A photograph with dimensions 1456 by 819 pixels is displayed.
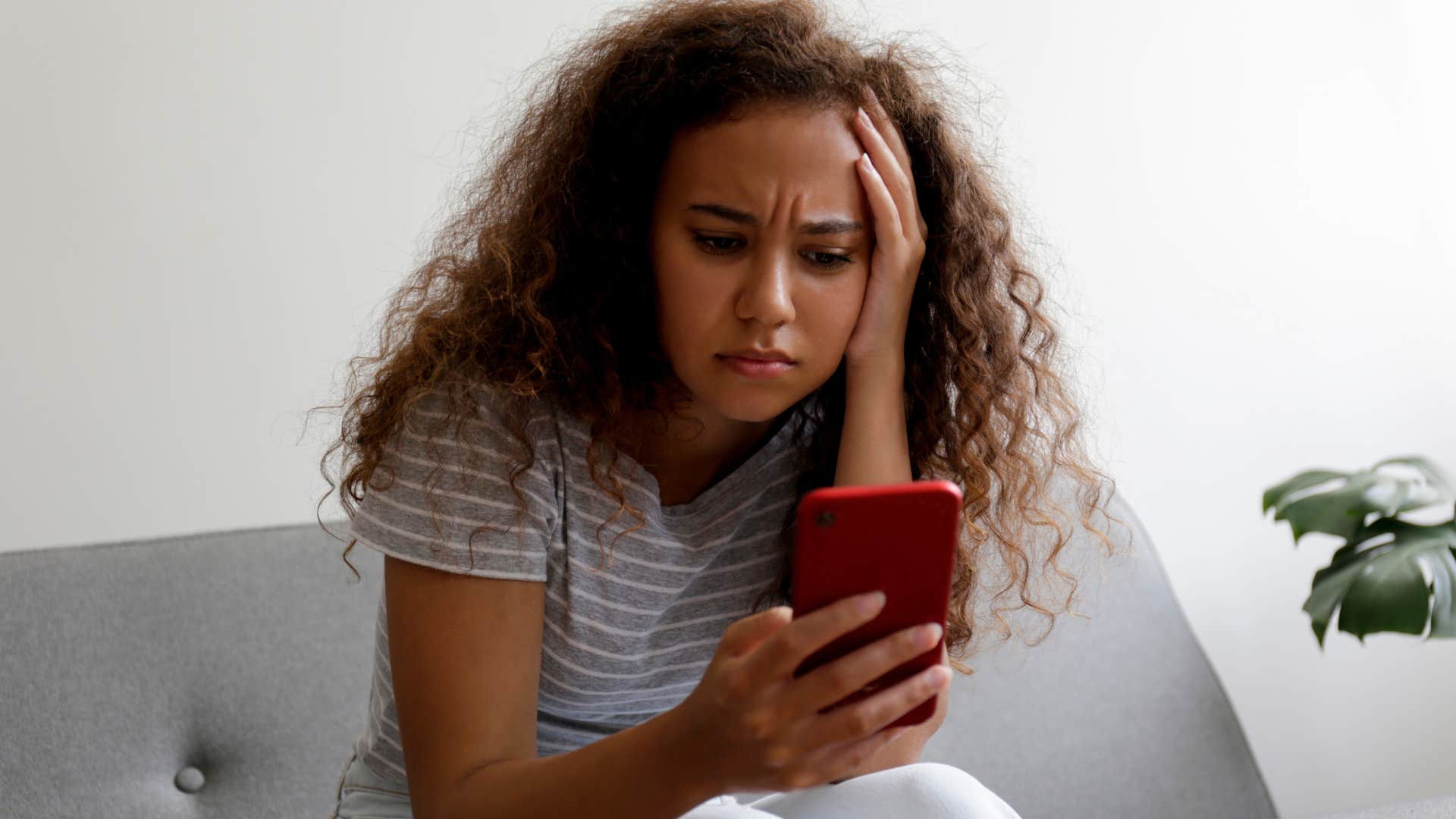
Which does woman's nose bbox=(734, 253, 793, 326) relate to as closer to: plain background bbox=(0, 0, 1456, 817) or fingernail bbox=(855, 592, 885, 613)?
fingernail bbox=(855, 592, 885, 613)

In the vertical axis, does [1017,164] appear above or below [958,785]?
above

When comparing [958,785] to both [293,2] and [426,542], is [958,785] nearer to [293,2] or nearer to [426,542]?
[426,542]

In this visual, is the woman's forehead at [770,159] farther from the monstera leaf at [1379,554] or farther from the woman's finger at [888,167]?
the monstera leaf at [1379,554]

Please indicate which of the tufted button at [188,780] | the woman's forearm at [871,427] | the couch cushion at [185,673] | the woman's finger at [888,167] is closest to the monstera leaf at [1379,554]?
the woman's forearm at [871,427]

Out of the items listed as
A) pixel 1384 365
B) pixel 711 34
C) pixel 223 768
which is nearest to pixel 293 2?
pixel 711 34

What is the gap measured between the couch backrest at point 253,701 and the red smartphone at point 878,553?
785mm

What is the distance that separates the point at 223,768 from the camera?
1345 mm

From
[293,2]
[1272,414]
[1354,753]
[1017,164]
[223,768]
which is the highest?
[293,2]

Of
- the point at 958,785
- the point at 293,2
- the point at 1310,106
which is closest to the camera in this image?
the point at 958,785

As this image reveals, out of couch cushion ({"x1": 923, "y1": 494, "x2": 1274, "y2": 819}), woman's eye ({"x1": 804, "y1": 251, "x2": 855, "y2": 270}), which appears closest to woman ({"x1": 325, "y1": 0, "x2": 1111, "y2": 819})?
woman's eye ({"x1": 804, "y1": 251, "x2": 855, "y2": 270})

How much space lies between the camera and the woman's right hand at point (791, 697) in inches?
29.2

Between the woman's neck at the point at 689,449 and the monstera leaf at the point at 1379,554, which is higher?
the woman's neck at the point at 689,449

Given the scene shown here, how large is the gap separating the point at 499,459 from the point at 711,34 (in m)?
0.36

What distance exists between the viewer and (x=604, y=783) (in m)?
0.86
